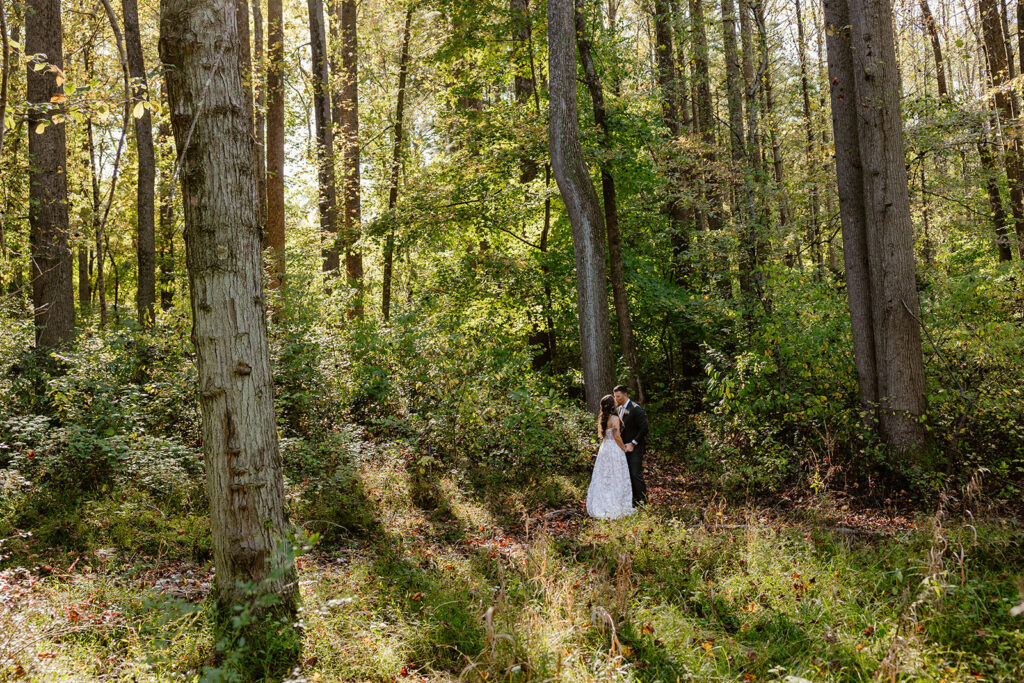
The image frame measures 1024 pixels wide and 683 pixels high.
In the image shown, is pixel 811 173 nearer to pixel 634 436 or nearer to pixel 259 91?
pixel 634 436

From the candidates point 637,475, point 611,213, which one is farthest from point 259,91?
point 637,475

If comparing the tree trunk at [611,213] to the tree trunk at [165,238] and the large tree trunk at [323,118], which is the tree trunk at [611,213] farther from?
the tree trunk at [165,238]

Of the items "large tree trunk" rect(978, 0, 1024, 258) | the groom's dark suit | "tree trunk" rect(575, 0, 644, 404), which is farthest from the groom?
"large tree trunk" rect(978, 0, 1024, 258)

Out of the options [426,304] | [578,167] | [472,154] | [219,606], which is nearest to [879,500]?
[578,167]

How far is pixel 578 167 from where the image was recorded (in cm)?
1069

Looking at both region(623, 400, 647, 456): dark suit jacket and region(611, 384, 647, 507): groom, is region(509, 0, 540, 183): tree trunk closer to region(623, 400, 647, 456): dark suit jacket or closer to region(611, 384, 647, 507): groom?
region(611, 384, 647, 507): groom

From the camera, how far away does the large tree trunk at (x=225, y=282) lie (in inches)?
166

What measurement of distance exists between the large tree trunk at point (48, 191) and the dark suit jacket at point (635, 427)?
10080 mm

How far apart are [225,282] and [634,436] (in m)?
5.83

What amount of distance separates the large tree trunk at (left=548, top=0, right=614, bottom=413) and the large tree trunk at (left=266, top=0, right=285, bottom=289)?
7.28m

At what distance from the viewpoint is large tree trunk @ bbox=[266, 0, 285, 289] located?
1528 cm

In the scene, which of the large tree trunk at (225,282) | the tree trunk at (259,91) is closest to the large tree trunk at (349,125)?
the tree trunk at (259,91)

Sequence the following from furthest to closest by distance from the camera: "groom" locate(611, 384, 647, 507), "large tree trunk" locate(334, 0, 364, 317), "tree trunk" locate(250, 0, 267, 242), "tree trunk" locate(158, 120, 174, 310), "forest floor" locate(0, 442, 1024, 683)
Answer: "tree trunk" locate(158, 120, 174, 310)
"large tree trunk" locate(334, 0, 364, 317)
"tree trunk" locate(250, 0, 267, 242)
"groom" locate(611, 384, 647, 507)
"forest floor" locate(0, 442, 1024, 683)

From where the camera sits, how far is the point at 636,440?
27.4 feet
